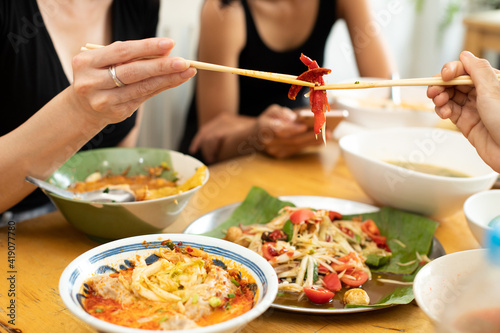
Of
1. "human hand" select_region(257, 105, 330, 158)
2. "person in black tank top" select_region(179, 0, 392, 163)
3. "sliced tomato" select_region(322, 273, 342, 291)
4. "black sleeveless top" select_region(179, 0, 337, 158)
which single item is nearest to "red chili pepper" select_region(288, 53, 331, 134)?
"sliced tomato" select_region(322, 273, 342, 291)

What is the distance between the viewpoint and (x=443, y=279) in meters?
1.00

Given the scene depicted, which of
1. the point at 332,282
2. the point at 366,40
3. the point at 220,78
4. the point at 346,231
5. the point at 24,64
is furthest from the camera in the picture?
the point at 366,40

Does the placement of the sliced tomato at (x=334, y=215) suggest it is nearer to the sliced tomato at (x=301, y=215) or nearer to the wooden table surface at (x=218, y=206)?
the sliced tomato at (x=301, y=215)

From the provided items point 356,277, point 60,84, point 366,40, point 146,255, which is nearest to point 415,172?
point 356,277

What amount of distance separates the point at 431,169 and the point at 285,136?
0.58 m

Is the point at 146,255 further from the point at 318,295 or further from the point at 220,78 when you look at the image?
the point at 220,78

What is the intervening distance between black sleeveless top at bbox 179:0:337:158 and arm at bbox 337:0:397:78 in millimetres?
85

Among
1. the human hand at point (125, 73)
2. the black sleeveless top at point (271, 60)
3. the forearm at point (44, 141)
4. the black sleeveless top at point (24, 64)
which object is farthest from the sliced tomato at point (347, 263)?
the black sleeveless top at point (271, 60)

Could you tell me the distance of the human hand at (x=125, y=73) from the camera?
41.7 inches

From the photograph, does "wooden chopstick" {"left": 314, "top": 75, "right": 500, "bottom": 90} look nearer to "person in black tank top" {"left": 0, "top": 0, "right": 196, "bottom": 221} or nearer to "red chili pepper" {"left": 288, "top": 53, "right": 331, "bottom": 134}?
"red chili pepper" {"left": 288, "top": 53, "right": 331, "bottom": 134}

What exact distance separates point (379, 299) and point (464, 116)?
556 millimetres

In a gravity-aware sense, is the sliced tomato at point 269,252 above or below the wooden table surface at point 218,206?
above

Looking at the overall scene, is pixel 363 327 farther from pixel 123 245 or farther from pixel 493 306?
pixel 123 245

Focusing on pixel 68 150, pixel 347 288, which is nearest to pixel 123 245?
pixel 68 150
